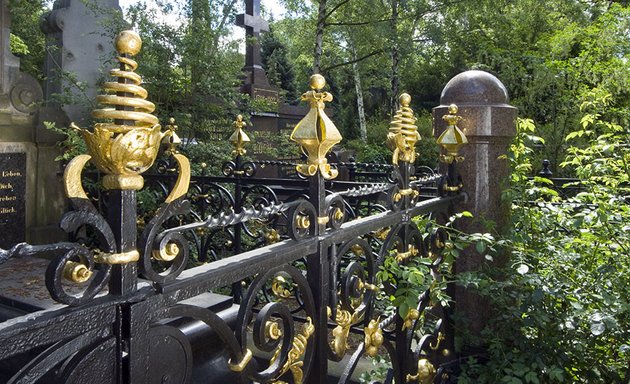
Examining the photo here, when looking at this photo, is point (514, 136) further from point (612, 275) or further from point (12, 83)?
point (12, 83)

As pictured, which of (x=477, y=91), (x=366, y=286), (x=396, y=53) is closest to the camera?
(x=366, y=286)

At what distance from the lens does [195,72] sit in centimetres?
867

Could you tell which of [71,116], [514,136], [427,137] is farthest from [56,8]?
[427,137]

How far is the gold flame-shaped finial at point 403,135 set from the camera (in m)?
2.51

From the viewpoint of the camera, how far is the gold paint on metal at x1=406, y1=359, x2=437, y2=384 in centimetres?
256

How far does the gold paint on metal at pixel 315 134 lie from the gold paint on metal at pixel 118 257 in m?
0.78

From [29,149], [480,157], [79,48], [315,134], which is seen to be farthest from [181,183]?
[79,48]

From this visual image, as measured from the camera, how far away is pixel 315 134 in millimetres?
1798

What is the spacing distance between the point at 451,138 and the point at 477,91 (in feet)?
1.55

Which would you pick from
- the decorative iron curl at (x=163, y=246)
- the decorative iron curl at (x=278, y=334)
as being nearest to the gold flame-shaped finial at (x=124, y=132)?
the decorative iron curl at (x=163, y=246)

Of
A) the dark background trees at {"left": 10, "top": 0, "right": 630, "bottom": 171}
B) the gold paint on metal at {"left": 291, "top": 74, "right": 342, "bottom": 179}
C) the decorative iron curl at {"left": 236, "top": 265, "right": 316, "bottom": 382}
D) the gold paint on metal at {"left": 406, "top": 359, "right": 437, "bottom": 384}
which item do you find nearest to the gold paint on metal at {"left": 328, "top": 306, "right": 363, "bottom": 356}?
the decorative iron curl at {"left": 236, "top": 265, "right": 316, "bottom": 382}

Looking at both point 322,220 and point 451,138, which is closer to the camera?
point 322,220

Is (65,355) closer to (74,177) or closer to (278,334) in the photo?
(74,177)

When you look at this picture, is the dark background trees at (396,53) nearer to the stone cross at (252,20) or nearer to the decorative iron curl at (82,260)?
the stone cross at (252,20)
